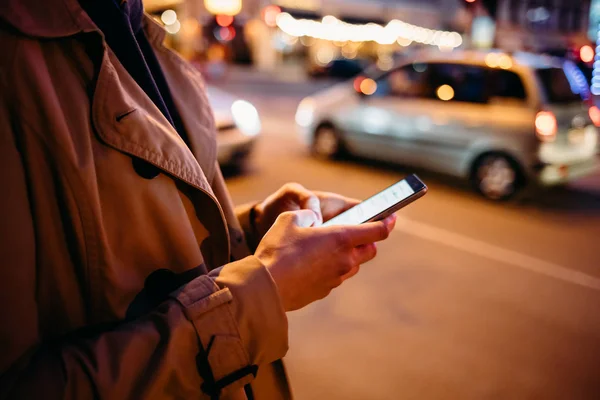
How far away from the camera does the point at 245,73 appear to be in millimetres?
30875

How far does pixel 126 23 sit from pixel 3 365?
68 cm

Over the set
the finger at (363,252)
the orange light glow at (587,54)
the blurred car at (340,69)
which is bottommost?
the finger at (363,252)

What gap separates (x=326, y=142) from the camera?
8516mm

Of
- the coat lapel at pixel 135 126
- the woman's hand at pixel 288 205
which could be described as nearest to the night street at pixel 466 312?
the woman's hand at pixel 288 205

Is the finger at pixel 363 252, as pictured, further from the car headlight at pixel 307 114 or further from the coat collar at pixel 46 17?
the car headlight at pixel 307 114

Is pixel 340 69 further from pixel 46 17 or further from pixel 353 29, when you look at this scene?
pixel 46 17

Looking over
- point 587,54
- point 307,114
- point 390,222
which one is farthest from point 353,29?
point 390,222

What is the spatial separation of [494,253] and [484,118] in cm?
234

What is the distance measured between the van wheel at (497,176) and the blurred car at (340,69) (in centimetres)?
1895

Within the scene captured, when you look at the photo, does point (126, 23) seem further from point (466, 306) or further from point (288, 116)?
point (288, 116)

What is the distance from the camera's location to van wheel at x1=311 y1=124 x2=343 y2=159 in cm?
836

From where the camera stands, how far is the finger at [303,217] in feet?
3.58

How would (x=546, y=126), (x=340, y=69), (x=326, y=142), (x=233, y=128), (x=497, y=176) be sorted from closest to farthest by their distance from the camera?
(x=546, y=126) → (x=497, y=176) → (x=233, y=128) → (x=326, y=142) → (x=340, y=69)

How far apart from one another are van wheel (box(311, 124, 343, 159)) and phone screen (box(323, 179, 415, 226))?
275 inches
